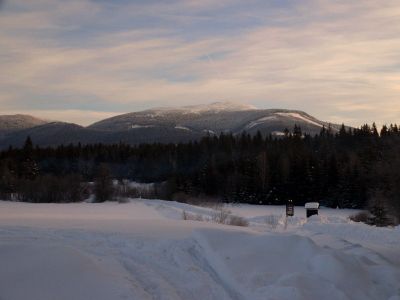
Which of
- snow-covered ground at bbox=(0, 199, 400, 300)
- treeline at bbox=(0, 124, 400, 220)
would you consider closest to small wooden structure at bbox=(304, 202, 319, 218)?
treeline at bbox=(0, 124, 400, 220)

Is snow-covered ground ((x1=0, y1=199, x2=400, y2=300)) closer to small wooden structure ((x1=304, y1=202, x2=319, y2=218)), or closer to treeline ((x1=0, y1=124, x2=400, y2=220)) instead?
small wooden structure ((x1=304, y1=202, x2=319, y2=218))

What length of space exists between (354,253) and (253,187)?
68.2m

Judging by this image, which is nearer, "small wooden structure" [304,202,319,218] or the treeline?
"small wooden structure" [304,202,319,218]

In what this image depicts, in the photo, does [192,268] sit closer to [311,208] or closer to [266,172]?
[311,208]

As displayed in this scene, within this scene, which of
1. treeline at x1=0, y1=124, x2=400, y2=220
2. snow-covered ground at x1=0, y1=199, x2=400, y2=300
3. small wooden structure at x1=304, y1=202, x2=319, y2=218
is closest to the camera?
snow-covered ground at x1=0, y1=199, x2=400, y2=300

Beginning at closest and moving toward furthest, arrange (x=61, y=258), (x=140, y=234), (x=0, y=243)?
(x=61, y=258) < (x=0, y=243) < (x=140, y=234)

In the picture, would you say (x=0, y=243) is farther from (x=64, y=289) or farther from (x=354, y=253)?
(x=354, y=253)

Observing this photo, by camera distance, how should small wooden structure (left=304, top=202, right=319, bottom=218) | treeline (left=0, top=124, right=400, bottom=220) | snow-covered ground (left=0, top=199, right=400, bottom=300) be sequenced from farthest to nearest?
Answer: treeline (left=0, top=124, right=400, bottom=220)
small wooden structure (left=304, top=202, right=319, bottom=218)
snow-covered ground (left=0, top=199, right=400, bottom=300)

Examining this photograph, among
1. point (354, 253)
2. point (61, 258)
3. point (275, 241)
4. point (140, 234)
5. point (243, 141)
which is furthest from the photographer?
point (243, 141)

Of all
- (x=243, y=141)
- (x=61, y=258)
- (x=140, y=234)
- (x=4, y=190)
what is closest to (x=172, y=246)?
(x=140, y=234)

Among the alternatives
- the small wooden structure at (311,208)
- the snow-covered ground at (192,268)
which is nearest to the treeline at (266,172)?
the small wooden structure at (311,208)

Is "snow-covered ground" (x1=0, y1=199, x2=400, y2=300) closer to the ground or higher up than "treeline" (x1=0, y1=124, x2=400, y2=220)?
higher up

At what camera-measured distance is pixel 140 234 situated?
587 inches

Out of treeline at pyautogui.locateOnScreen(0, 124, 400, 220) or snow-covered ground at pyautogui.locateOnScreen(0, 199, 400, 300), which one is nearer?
snow-covered ground at pyautogui.locateOnScreen(0, 199, 400, 300)
